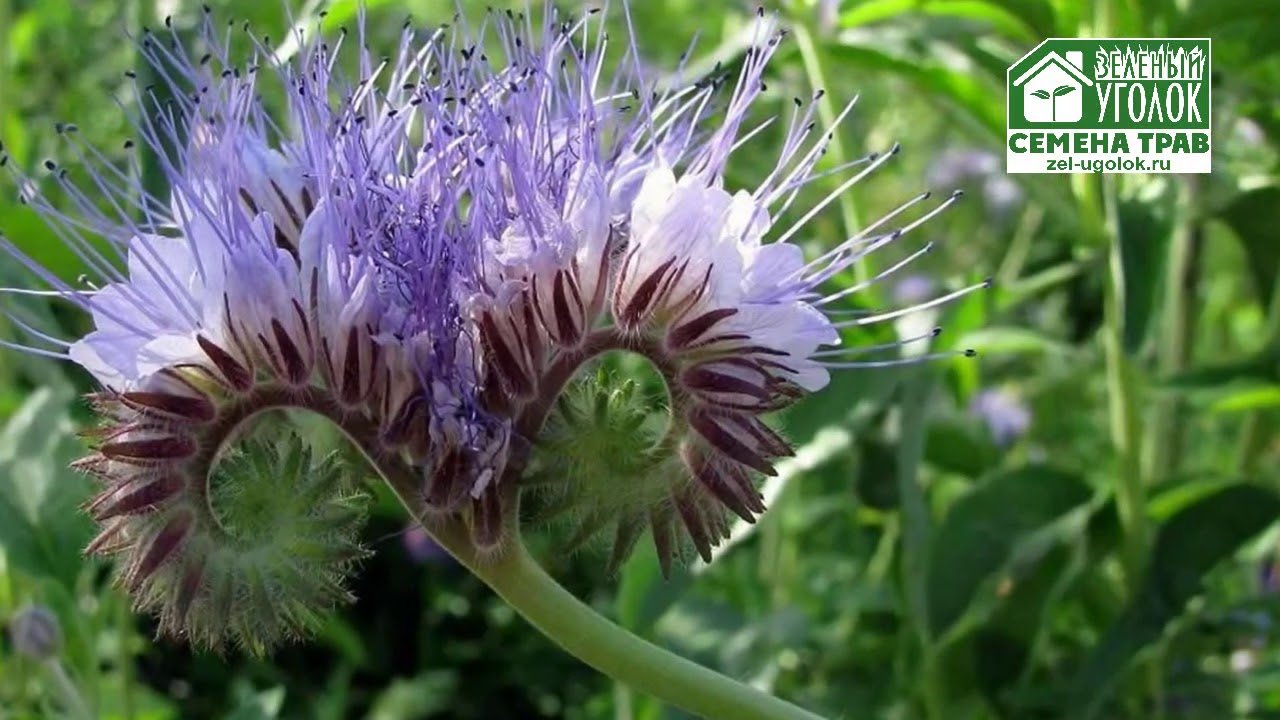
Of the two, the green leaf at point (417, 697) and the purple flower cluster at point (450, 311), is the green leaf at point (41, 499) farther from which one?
the green leaf at point (417, 697)

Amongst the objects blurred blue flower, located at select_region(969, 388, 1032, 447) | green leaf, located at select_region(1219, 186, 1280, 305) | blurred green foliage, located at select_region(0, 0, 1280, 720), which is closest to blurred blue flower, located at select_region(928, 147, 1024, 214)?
blurred blue flower, located at select_region(969, 388, 1032, 447)

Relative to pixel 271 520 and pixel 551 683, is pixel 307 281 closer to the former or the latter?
pixel 271 520

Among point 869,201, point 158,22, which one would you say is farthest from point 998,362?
point 158,22

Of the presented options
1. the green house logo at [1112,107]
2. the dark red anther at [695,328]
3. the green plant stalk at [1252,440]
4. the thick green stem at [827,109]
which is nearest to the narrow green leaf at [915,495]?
the thick green stem at [827,109]

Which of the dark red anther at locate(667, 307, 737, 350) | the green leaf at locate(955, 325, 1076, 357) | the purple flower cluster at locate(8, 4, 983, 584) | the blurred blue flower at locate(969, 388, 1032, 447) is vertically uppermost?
the purple flower cluster at locate(8, 4, 983, 584)

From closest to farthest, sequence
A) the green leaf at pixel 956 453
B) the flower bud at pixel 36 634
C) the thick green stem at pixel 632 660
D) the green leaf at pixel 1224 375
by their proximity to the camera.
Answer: the thick green stem at pixel 632 660 < the flower bud at pixel 36 634 < the green leaf at pixel 1224 375 < the green leaf at pixel 956 453

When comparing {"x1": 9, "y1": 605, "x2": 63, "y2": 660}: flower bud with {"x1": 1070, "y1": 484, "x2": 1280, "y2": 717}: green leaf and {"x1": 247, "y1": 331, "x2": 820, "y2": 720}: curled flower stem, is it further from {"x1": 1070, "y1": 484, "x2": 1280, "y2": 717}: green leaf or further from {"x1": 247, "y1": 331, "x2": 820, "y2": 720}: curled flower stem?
{"x1": 1070, "y1": 484, "x2": 1280, "y2": 717}: green leaf

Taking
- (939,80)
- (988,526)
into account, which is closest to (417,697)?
(988,526)
